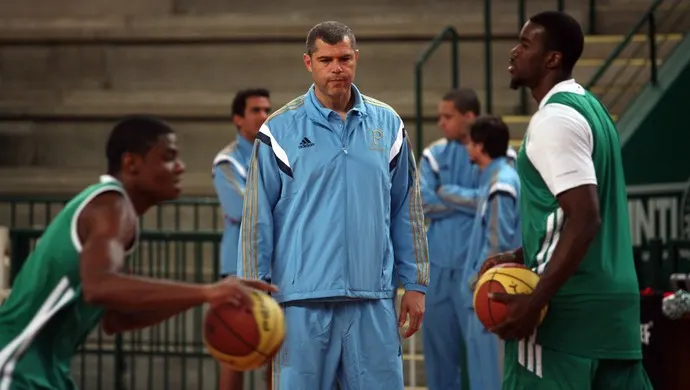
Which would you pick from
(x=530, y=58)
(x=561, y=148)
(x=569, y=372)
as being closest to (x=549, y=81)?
(x=530, y=58)

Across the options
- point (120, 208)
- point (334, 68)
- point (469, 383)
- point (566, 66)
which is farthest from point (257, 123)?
point (120, 208)

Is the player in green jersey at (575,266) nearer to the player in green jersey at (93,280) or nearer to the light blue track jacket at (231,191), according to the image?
the player in green jersey at (93,280)

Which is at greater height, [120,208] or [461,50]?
[461,50]

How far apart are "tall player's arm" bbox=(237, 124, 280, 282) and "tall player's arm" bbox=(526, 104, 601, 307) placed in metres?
1.33

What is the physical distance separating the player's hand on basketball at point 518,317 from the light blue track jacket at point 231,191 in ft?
13.8

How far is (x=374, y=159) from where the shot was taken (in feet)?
19.9

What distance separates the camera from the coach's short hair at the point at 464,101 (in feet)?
32.0

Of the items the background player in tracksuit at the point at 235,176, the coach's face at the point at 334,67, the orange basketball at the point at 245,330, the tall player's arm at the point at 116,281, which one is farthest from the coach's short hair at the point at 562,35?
the background player in tracksuit at the point at 235,176

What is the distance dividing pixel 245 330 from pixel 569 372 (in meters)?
1.28

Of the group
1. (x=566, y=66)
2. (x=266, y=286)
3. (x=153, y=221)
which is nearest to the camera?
(x=266, y=286)

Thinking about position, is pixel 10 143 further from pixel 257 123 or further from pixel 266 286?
pixel 266 286

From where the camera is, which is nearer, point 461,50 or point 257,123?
point 257,123

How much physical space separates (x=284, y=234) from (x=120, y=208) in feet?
5.18

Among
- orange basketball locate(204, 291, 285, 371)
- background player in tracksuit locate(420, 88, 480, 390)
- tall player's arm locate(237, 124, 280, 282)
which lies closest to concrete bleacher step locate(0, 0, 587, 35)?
background player in tracksuit locate(420, 88, 480, 390)
